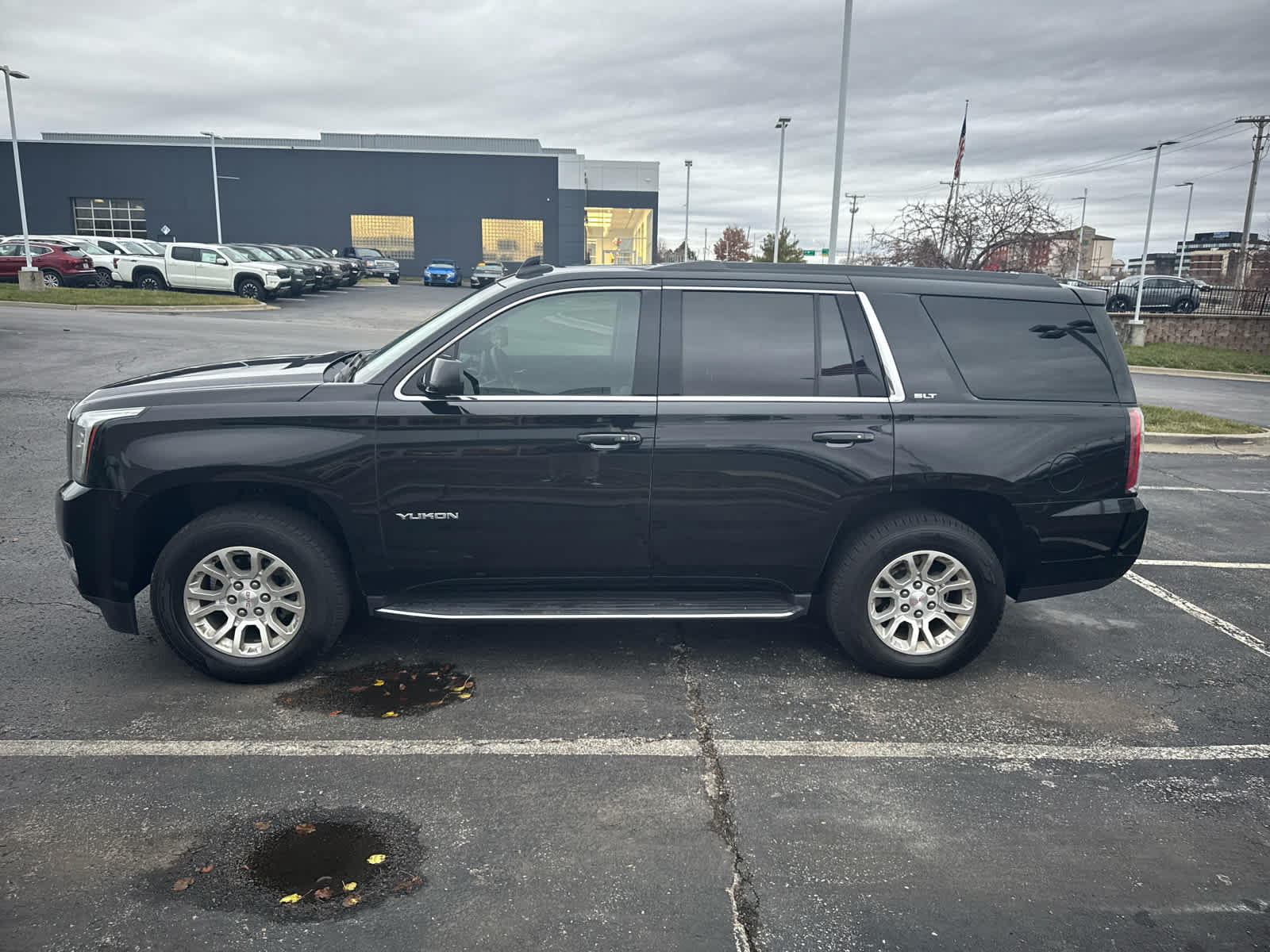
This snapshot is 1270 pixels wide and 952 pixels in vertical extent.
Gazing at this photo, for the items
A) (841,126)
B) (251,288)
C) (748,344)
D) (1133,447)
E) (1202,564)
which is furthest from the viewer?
(251,288)

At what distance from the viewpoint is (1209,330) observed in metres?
31.7

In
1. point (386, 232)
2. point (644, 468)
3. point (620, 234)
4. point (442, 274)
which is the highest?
point (620, 234)

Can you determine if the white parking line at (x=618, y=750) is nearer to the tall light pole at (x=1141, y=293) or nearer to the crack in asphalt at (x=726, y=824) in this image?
the crack in asphalt at (x=726, y=824)

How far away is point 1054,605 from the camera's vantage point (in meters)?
6.02

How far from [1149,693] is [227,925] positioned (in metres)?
4.18

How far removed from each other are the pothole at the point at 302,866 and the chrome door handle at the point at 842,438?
2.45 meters

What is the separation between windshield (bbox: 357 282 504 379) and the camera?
14.7ft

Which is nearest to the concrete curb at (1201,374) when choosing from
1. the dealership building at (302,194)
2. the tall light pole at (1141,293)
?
the tall light pole at (1141,293)

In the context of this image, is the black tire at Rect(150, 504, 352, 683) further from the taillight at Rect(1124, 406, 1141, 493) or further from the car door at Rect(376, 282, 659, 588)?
the taillight at Rect(1124, 406, 1141, 493)

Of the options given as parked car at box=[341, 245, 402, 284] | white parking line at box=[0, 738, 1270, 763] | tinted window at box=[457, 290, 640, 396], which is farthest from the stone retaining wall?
parked car at box=[341, 245, 402, 284]

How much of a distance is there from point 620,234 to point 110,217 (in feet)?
126

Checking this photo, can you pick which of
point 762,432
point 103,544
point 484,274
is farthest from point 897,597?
point 484,274

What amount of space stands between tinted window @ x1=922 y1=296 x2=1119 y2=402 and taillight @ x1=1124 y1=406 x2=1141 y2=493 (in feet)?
0.41

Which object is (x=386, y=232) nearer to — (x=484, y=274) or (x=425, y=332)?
(x=484, y=274)
